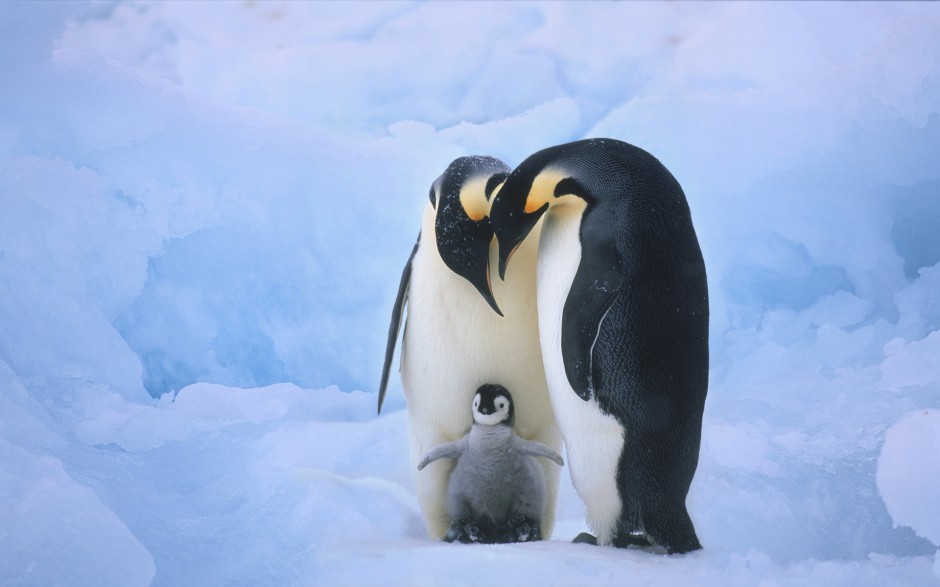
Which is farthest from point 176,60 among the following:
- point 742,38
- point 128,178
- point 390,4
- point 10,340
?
point 742,38

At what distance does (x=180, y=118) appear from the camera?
2906 millimetres

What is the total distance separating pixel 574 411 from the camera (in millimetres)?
1700

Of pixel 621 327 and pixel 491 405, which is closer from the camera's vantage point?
pixel 621 327

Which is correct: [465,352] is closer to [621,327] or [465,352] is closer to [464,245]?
[464,245]

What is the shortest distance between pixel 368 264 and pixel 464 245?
142 centimetres

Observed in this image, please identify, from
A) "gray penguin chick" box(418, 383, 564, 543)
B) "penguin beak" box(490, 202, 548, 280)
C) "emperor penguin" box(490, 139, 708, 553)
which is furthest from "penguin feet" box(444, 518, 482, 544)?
"penguin beak" box(490, 202, 548, 280)

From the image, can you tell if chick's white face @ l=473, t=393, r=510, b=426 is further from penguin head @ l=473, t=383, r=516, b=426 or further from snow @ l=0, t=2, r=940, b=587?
snow @ l=0, t=2, r=940, b=587

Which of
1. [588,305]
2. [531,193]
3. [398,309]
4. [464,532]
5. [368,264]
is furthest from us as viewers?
[368,264]

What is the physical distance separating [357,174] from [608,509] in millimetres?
1858

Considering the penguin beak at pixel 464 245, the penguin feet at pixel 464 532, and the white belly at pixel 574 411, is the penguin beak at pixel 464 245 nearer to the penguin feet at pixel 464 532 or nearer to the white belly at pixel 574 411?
the white belly at pixel 574 411

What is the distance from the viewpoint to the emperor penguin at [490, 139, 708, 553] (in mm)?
1623

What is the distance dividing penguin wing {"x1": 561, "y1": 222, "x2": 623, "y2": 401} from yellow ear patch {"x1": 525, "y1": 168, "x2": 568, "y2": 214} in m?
0.13

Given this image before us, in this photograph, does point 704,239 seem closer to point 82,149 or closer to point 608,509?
point 608,509

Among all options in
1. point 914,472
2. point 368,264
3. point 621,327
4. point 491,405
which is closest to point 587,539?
point 491,405
